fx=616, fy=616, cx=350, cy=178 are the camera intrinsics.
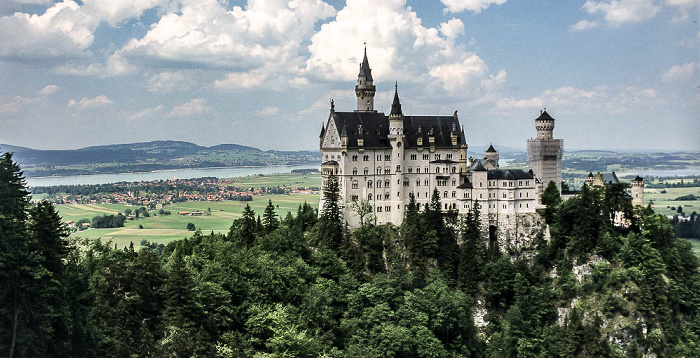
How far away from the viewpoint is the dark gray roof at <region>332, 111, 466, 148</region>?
80.9 meters

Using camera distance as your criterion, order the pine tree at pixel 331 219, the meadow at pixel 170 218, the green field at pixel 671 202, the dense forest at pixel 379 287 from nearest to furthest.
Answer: the dense forest at pixel 379 287
the pine tree at pixel 331 219
the green field at pixel 671 202
the meadow at pixel 170 218

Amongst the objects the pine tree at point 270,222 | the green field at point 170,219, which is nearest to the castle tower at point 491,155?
the pine tree at point 270,222

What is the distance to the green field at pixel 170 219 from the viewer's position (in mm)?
121562

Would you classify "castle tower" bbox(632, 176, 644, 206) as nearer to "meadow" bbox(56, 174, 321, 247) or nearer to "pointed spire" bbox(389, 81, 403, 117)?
"pointed spire" bbox(389, 81, 403, 117)

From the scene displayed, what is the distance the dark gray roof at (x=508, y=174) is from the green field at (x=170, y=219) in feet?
216

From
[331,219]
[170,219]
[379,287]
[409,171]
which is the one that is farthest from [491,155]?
[170,219]

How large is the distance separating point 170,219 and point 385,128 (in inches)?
3311

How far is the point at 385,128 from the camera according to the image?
271ft

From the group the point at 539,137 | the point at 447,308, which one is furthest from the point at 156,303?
the point at 539,137

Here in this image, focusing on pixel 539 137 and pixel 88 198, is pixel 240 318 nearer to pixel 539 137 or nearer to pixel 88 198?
pixel 539 137

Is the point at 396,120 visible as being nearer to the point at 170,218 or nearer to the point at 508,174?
the point at 508,174

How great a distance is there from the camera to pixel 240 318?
193ft

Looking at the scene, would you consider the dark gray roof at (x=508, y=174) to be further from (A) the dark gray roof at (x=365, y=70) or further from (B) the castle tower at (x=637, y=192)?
(A) the dark gray roof at (x=365, y=70)

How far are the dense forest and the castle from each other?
7.64 ft
